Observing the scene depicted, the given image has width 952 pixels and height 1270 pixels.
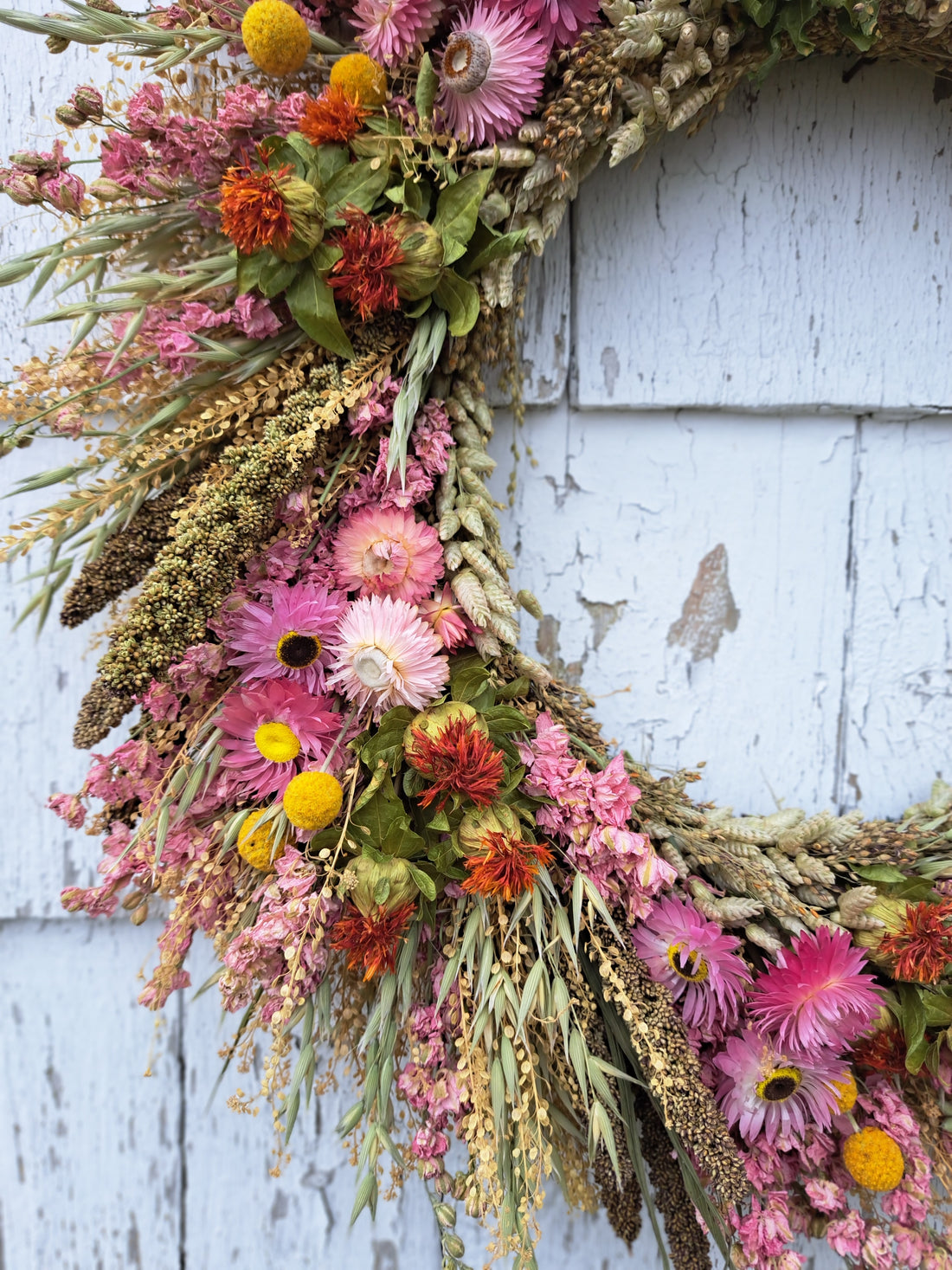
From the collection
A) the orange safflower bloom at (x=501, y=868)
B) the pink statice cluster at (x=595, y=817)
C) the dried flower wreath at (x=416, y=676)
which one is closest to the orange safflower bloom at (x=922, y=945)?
the dried flower wreath at (x=416, y=676)

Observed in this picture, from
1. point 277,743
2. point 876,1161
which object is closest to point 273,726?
point 277,743

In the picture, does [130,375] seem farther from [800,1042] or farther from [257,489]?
[800,1042]

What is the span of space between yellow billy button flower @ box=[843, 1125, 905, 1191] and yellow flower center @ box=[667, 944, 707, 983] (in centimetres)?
23

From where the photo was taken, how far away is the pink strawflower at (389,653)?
69cm

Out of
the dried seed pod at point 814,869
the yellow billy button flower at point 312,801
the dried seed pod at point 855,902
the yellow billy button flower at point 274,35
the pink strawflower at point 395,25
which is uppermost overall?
the pink strawflower at point 395,25

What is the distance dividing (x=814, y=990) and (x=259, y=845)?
0.54 meters

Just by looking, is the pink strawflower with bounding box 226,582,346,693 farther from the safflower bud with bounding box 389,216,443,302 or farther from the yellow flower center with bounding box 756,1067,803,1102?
the yellow flower center with bounding box 756,1067,803,1102

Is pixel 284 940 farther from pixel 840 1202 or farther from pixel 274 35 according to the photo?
pixel 274 35

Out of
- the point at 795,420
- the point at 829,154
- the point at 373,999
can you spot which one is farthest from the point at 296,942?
the point at 829,154

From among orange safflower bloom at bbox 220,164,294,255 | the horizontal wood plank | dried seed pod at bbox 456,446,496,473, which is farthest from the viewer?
the horizontal wood plank

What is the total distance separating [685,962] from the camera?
29.1 inches

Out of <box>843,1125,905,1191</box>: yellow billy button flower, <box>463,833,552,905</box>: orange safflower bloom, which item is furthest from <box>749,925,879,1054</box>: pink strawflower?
<box>463,833,552,905</box>: orange safflower bloom

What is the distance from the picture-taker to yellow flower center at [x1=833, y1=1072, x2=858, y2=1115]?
2.47 ft

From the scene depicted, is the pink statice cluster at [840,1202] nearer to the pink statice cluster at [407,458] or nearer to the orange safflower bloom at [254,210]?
the pink statice cluster at [407,458]
